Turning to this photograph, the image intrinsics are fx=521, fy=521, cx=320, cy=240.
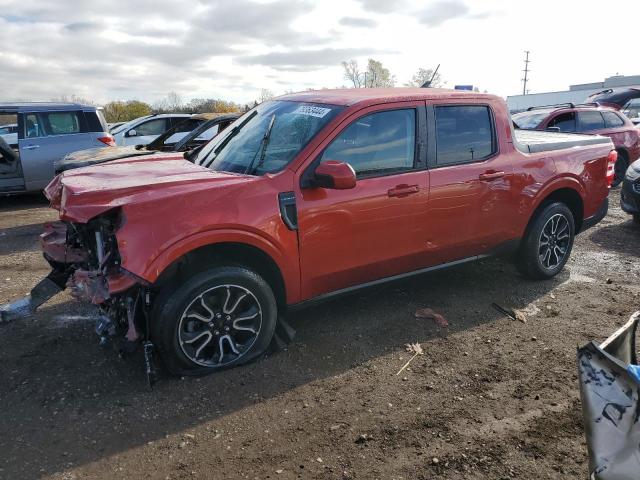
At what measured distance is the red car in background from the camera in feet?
34.3

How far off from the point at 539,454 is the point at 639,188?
19.8 ft

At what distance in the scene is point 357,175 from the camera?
153 inches

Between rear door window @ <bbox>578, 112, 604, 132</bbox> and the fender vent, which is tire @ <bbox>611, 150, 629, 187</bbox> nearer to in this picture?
rear door window @ <bbox>578, 112, 604, 132</bbox>

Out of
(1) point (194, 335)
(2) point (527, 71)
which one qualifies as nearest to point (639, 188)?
(1) point (194, 335)

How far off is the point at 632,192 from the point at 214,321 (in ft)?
22.0

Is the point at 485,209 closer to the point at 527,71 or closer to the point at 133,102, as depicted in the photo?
the point at 133,102

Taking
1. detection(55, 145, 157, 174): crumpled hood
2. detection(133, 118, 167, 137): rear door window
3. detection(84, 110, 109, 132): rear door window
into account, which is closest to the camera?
detection(55, 145, 157, 174): crumpled hood

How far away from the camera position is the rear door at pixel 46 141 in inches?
376

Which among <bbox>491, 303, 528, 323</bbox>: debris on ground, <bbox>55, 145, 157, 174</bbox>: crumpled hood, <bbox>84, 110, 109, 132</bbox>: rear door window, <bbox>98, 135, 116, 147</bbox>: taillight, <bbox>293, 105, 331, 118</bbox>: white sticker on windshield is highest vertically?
<bbox>293, 105, 331, 118</bbox>: white sticker on windshield

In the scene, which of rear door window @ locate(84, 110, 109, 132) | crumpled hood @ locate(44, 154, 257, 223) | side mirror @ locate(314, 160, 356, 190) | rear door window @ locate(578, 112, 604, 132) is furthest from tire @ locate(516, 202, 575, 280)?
rear door window @ locate(84, 110, 109, 132)

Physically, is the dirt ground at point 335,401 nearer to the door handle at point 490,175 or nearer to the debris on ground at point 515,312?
the debris on ground at point 515,312

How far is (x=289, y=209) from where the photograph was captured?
360 cm

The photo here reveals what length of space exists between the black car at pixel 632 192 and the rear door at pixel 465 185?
12.7 feet

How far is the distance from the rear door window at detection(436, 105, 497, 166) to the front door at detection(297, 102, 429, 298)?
0.74 ft
